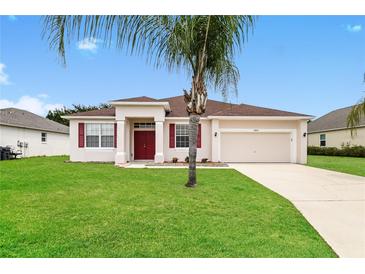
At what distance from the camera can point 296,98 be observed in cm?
2014

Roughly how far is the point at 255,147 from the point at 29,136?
19.8m

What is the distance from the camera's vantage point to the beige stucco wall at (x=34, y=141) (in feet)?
64.7

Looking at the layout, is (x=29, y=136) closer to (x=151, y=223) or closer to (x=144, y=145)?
(x=144, y=145)

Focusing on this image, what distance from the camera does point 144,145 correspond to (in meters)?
17.5

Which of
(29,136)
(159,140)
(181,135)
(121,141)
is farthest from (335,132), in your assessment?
(29,136)

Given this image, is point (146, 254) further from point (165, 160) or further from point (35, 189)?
point (165, 160)

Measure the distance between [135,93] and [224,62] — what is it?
12.0 metres

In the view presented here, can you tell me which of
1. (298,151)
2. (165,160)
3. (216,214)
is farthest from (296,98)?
(216,214)

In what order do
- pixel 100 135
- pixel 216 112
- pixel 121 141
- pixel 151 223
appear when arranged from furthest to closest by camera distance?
pixel 216 112
pixel 100 135
pixel 121 141
pixel 151 223

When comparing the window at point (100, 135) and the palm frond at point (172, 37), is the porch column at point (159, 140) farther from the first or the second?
the palm frond at point (172, 37)

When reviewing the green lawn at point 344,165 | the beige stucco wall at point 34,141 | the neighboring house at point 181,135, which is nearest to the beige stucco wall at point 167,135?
the neighboring house at point 181,135

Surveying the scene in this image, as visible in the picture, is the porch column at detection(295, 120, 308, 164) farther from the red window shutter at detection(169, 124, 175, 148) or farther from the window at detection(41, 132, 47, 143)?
the window at detection(41, 132, 47, 143)

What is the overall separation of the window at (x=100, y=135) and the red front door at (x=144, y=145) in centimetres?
178
